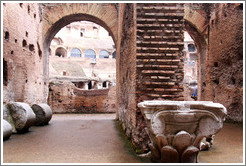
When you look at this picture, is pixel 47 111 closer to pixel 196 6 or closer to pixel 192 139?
pixel 192 139

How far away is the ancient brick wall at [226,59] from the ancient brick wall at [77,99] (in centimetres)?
523

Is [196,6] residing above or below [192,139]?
above

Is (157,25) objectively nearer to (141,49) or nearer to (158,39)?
(158,39)

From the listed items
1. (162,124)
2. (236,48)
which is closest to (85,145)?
(162,124)

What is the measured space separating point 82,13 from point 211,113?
7828 mm

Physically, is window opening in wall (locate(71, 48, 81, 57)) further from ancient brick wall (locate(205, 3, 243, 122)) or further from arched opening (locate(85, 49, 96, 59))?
ancient brick wall (locate(205, 3, 243, 122))

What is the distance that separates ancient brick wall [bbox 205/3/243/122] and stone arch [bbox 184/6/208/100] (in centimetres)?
48

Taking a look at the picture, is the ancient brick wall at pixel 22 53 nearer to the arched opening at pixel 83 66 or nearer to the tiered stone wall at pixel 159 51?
the arched opening at pixel 83 66

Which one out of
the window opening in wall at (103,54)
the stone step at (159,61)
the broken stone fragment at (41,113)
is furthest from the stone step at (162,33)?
the window opening in wall at (103,54)

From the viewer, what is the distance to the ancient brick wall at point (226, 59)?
24.6 ft

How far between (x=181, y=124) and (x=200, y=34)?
800 centimetres

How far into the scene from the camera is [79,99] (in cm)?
1204

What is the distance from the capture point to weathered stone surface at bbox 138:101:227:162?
290cm

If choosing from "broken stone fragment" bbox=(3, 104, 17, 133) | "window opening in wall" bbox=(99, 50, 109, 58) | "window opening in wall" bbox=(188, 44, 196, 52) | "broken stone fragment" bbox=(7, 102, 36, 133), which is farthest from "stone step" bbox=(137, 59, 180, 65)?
"window opening in wall" bbox=(99, 50, 109, 58)
